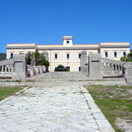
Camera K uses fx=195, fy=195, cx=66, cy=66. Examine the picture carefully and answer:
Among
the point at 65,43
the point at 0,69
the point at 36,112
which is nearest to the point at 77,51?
the point at 65,43

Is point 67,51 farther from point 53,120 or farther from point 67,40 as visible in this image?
point 53,120

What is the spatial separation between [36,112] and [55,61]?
1897 inches

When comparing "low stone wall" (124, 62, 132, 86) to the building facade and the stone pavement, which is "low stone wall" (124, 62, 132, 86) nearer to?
the stone pavement

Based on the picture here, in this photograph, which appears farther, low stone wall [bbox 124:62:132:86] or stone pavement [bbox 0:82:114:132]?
low stone wall [bbox 124:62:132:86]

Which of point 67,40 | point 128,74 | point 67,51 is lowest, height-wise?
point 128,74

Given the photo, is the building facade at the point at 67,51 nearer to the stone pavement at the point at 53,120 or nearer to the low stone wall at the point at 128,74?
the low stone wall at the point at 128,74

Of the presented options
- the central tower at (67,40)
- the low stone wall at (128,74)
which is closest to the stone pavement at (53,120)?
the low stone wall at (128,74)

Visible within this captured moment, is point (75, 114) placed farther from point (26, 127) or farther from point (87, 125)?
point (26, 127)

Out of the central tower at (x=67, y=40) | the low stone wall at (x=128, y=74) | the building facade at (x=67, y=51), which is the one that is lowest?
the low stone wall at (x=128, y=74)

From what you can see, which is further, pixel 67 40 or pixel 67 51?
pixel 67 40

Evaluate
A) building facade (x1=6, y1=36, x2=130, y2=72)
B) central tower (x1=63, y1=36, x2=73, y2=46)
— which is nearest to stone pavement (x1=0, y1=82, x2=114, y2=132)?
building facade (x1=6, y1=36, x2=130, y2=72)

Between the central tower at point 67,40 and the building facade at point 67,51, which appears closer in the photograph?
the building facade at point 67,51

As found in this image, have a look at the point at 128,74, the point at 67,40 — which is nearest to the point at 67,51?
the point at 67,40

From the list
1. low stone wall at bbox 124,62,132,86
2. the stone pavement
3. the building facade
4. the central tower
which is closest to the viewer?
the stone pavement
